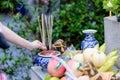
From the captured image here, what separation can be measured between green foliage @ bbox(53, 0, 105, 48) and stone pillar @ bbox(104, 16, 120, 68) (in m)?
0.99

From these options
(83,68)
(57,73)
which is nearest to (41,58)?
(57,73)

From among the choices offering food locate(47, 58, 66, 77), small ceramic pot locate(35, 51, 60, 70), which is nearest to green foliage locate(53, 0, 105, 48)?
small ceramic pot locate(35, 51, 60, 70)

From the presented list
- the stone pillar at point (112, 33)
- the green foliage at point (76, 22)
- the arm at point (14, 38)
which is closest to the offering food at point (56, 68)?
the arm at point (14, 38)

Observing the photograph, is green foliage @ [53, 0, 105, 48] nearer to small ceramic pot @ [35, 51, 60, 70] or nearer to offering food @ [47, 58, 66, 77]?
small ceramic pot @ [35, 51, 60, 70]

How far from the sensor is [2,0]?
360cm

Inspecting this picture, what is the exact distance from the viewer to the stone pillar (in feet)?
8.11

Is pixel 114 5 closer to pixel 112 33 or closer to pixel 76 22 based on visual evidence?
pixel 112 33

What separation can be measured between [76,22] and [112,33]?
1105 mm

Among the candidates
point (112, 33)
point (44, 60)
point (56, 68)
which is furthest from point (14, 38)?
point (112, 33)

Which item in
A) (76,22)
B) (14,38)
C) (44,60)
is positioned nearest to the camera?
(14,38)

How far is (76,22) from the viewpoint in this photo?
3.59 metres

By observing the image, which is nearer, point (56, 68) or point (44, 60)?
point (56, 68)

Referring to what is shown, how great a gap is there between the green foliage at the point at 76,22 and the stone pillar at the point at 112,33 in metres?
0.99

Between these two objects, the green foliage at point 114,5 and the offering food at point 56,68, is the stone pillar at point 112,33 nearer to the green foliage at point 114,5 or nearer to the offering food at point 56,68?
the green foliage at point 114,5
